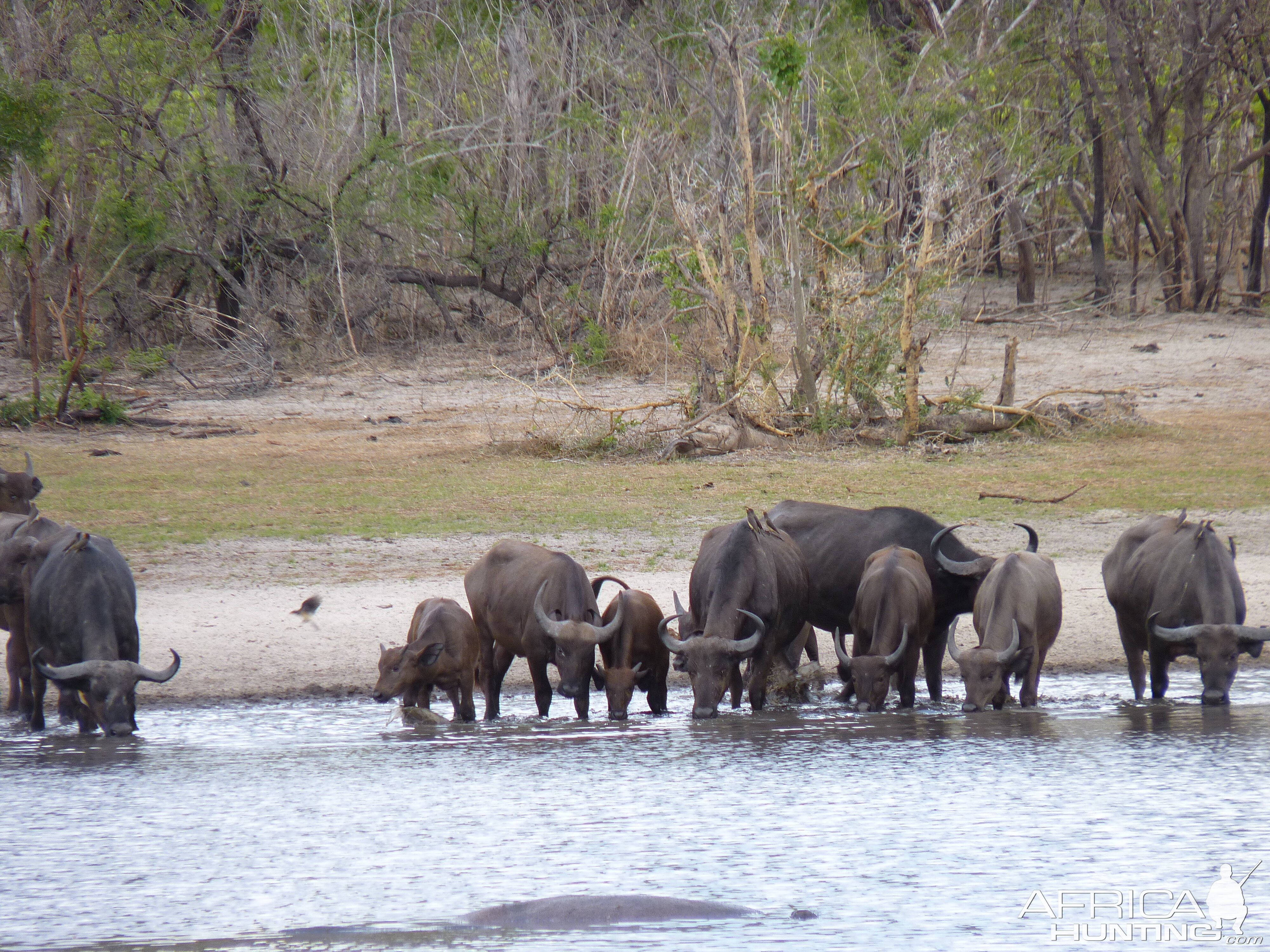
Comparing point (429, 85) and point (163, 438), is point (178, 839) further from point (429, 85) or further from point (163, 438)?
point (429, 85)

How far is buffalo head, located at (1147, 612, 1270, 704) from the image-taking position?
890cm

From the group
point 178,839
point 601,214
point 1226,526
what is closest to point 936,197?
point 1226,526

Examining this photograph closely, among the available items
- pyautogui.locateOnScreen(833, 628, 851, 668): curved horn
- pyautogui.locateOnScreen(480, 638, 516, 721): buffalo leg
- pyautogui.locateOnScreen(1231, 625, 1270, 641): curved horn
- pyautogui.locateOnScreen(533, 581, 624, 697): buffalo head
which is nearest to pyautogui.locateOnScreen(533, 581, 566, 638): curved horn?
pyautogui.locateOnScreen(533, 581, 624, 697): buffalo head

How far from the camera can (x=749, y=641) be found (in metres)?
8.83

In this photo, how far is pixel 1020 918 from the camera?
5.41 metres

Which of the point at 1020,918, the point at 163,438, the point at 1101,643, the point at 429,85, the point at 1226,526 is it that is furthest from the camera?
the point at 429,85

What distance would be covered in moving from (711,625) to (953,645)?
1889 millimetres

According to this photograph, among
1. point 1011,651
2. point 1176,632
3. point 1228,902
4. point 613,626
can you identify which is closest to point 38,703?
point 613,626

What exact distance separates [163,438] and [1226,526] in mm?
13287

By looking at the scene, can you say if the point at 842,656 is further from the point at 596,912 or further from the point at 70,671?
the point at 70,671

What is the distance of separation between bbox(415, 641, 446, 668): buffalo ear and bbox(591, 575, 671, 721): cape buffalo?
37.8 inches

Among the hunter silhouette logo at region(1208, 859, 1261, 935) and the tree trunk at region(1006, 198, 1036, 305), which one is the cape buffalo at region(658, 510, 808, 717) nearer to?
the hunter silhouette logo at region(1208, 859, 1261, 935)

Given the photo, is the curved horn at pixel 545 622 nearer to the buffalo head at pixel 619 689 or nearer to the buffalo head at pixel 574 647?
the buffalo head at pixel 574 647

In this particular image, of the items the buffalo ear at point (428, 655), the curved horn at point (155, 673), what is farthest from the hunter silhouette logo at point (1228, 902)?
the curved horn at point (155, 673)
